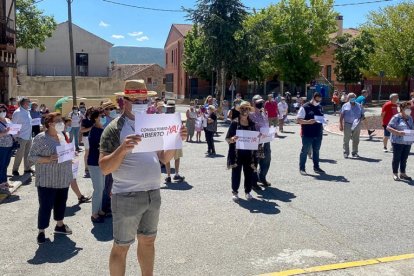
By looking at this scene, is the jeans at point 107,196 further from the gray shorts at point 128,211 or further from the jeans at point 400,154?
the jeans at point 400,154

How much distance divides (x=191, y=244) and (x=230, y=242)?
52cm

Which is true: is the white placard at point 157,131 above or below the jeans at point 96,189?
above

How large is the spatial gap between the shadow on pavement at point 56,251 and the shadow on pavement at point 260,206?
3041 mm

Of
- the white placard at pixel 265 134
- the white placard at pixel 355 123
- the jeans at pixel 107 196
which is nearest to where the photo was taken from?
the jeans at pixel 107 196

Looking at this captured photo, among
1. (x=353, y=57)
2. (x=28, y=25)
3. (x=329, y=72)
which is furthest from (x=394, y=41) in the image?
(x=28, y=25)

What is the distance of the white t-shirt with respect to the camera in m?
4.17

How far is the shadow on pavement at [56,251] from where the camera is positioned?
5.69 metres

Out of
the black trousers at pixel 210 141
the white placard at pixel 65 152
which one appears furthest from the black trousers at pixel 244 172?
the black trousers at pixel 210 141

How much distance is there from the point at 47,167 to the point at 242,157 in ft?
11.5

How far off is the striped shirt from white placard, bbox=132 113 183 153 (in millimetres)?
2678

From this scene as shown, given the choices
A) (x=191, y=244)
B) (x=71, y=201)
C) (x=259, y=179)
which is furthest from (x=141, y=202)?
(x=259, y=179)

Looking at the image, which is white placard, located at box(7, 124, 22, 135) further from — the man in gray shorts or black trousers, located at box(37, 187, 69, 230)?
the man in gray shorts

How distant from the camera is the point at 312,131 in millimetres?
11008

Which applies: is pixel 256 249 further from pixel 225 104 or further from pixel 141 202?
pixel 225 104
